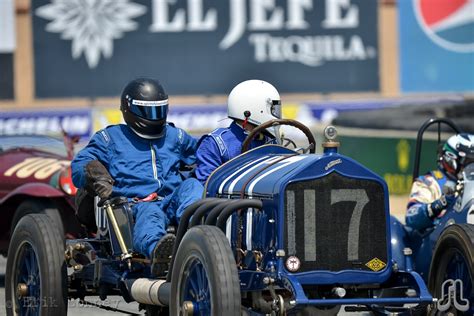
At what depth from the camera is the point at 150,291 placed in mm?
7105

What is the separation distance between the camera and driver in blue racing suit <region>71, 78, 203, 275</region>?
Result: 26.1ft

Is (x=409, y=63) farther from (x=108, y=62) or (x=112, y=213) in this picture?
(x=112, y=213)

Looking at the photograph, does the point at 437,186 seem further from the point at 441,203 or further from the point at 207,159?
the point at 207,159

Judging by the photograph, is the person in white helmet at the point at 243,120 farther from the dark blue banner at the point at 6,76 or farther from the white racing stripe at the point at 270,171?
the dark blue banner at the point at 6,76

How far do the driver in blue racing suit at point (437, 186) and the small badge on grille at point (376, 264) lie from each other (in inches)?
105

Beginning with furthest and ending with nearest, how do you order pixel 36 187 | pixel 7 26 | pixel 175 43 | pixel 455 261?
pixel 7 26 → pixel 175 43 → pixel 36 187 → pixel 455 261

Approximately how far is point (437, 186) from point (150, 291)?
11.8 feet

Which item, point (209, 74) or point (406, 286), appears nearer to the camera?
point (406, 286)

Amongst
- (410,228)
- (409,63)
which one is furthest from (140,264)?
(409,63)

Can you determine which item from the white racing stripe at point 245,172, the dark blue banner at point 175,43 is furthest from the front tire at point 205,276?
the dark blue banner at point 175,43

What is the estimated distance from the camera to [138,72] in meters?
32.4

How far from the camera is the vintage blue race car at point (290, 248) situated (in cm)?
647

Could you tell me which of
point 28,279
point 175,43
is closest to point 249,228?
point 28,279

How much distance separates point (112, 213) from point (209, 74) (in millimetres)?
25017
